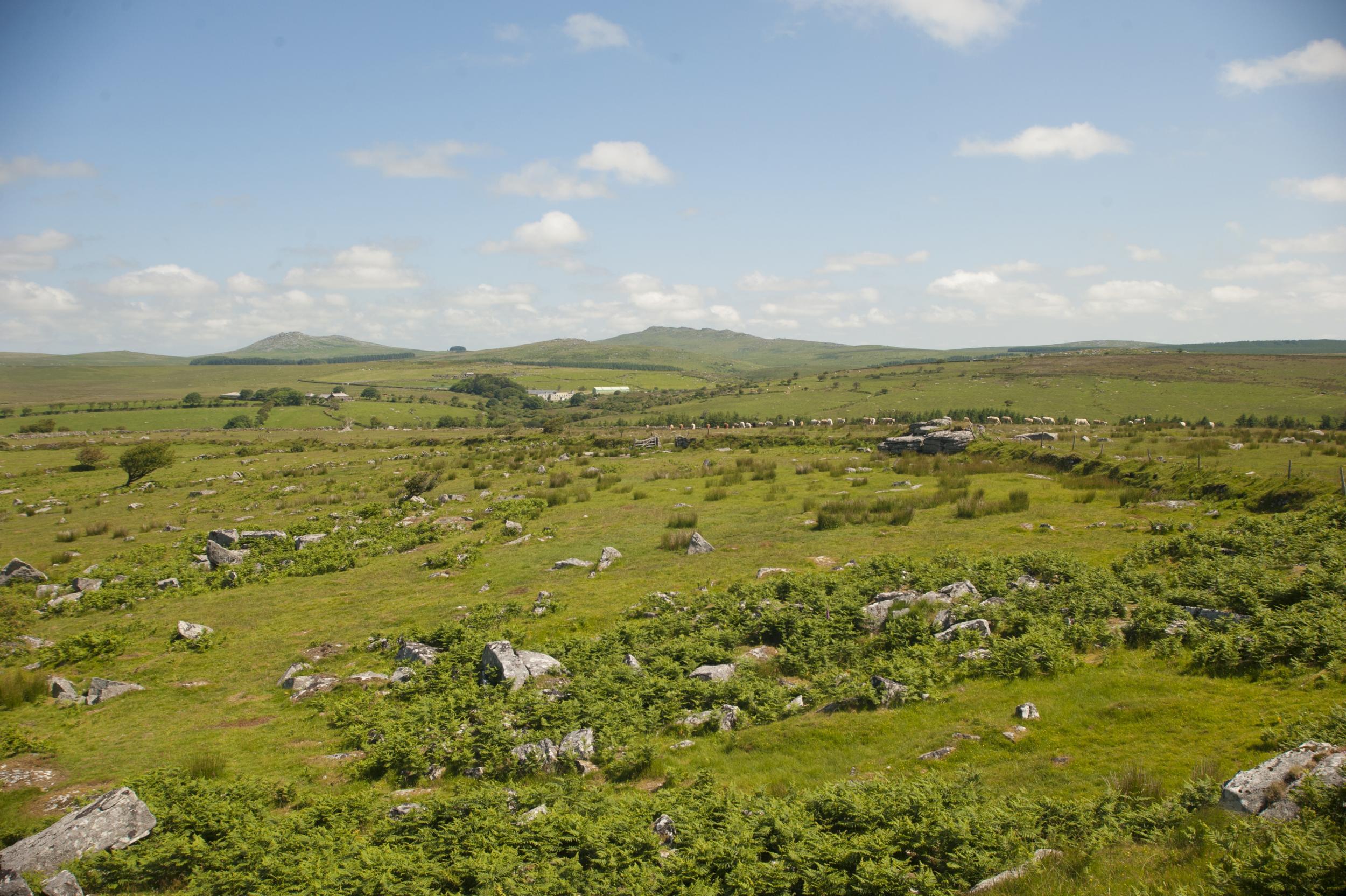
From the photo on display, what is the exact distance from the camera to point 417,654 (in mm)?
14141

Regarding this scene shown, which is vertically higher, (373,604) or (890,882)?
(890,882)

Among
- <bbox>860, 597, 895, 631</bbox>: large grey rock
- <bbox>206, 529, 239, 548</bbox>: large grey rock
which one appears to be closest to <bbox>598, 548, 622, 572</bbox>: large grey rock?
<bbox>860, 597, 895, 631</bbox>: large grey rock

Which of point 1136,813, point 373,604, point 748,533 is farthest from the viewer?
point 748,533

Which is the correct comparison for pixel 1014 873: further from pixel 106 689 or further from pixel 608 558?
pixel 106 689

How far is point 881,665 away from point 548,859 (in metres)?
6.98

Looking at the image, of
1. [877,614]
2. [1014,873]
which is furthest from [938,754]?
[877,614]

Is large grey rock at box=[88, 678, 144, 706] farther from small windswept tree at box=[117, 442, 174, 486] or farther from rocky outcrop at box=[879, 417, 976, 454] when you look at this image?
rocky outcrop at box=[879, 417, 976, 454]

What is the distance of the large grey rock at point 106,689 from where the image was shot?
1355cm

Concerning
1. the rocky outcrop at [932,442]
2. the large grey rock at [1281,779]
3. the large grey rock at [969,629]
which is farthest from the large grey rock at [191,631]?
the rocky outcrop at [932,442]

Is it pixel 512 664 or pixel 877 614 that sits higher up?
pixel 877 614

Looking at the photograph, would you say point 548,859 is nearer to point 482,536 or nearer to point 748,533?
point 748,533

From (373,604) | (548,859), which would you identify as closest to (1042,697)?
(548,859)

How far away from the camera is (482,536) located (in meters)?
25.4

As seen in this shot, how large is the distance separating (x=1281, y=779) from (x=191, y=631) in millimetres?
21602
